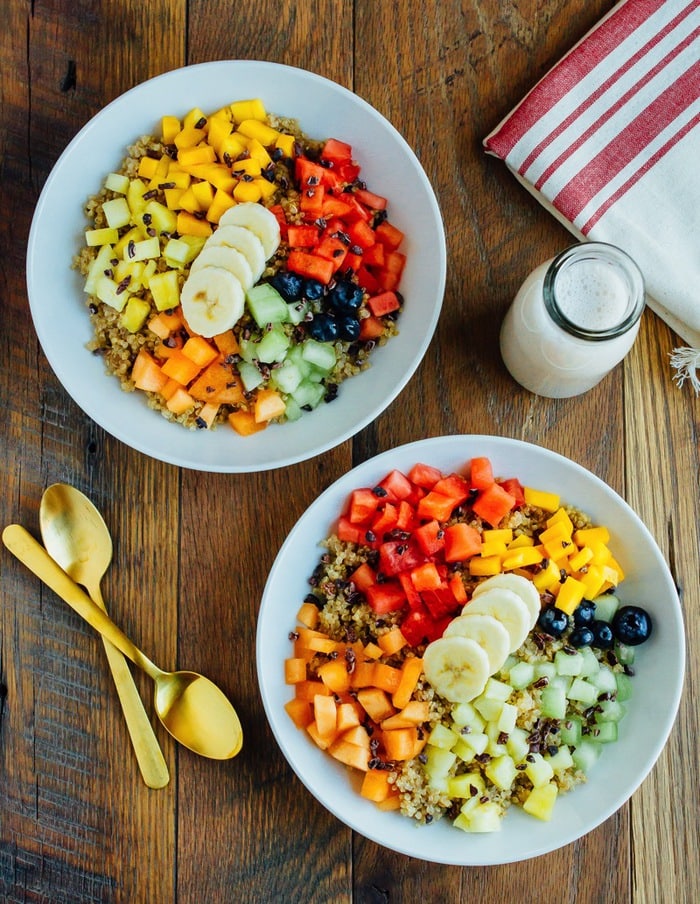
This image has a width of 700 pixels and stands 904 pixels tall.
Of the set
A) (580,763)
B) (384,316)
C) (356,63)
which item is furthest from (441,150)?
(580,763)

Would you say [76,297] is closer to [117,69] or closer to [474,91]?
[117,69]

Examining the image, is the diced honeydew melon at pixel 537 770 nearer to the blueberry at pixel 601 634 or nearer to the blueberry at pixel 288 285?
the blueberry at pixel 601 634

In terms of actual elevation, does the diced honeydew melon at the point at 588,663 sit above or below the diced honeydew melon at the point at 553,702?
above

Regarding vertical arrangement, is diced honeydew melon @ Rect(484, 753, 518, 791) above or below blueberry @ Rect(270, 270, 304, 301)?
below

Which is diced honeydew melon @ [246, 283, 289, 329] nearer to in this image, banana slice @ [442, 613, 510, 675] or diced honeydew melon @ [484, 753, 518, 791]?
banana slice @ [442, 613, 510, 675]

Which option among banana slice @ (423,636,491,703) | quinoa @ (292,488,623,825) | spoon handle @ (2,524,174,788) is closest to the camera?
banana slice @ (423,636,491,703)

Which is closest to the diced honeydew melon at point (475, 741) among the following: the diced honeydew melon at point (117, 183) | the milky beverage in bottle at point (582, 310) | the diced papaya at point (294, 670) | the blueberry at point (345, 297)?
the diced papaya at point (294, 670)

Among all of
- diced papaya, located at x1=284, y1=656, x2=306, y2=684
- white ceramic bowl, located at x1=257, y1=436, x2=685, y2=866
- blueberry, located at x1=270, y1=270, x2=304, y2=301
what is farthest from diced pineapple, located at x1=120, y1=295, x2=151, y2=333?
diced papaya, located at x1=284, y1=656, x2=306, y2=684
